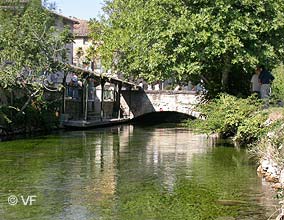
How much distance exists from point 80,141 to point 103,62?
24.4 feet

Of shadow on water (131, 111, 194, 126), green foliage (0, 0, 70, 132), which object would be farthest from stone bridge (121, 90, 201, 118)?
green foliage (0, 0, 70, 132)

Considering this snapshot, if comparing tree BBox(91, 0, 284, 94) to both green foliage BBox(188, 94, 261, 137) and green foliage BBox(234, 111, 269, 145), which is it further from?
green foliage BBox(234, 111, 269, 145)

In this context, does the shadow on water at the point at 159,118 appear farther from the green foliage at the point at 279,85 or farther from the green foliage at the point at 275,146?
the green foliage at the point at 275,146

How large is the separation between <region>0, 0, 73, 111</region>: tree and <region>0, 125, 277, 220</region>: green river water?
5825mm

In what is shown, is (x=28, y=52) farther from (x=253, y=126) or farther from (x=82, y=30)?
(x=82, y=30)

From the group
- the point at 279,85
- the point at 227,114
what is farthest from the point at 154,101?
the point at 279,85

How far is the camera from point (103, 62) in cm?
3703

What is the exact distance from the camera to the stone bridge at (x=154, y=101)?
50.2 metres

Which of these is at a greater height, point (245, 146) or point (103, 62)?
point (103, 62)

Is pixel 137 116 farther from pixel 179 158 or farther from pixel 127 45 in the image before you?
pixel 179 158

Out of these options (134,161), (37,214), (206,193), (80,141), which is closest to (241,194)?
(206,193)

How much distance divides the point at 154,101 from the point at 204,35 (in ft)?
84.3

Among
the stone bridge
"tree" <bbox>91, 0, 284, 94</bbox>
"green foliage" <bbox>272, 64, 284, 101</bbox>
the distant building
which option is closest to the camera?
"green foliage" <bbox>272, 64, 284, 101</bbox>

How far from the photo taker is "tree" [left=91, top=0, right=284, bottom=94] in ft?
89.6
